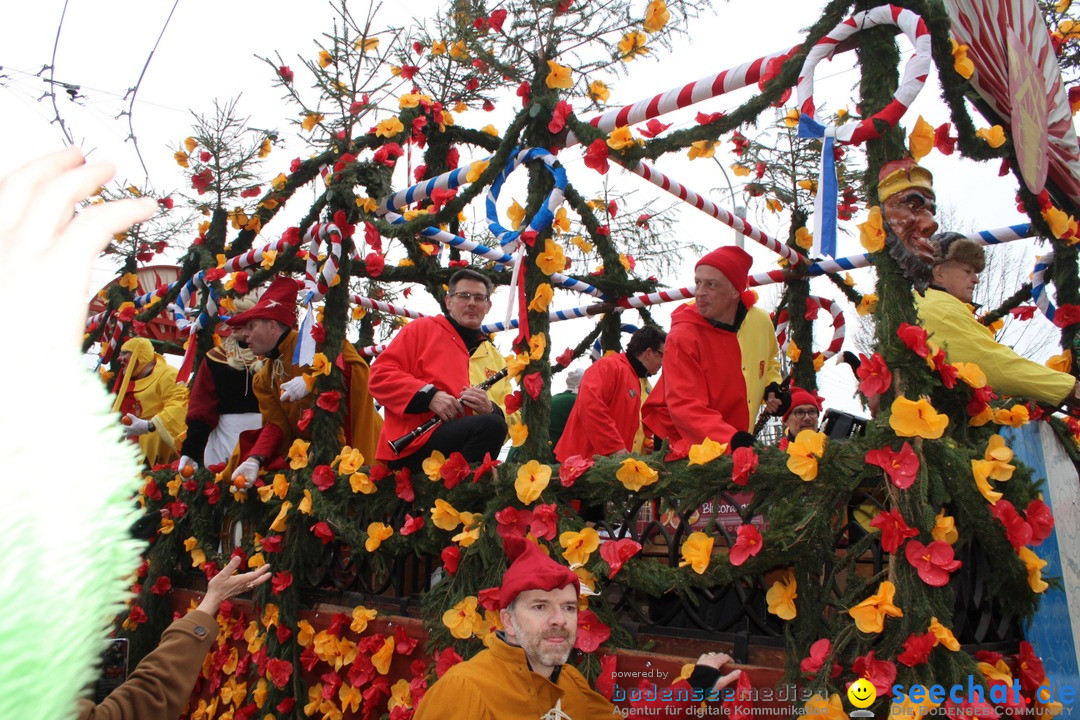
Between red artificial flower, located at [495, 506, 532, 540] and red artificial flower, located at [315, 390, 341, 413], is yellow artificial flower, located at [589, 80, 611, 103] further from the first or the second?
red artificial flower, located at [495, 506, 532, 540]

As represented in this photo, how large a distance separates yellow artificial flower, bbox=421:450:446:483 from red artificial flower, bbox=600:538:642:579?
102 cm

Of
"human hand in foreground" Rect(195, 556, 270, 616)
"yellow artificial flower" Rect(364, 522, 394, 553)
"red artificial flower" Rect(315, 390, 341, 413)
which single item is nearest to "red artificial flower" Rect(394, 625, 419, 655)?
"yellow artificial flower" Rect(364, 522, 394, 553)

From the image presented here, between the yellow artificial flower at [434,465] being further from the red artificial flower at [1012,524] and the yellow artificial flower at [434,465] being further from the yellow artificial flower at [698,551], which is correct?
the red artificial flower at [1012,524]

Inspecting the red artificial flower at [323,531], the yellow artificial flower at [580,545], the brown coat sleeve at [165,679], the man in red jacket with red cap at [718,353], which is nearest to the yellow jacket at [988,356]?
the man in red jacket with red cap at [718,353]

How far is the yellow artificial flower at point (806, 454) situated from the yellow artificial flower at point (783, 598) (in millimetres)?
379

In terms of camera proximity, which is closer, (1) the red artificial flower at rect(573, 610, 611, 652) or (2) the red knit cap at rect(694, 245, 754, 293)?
(1) the red artificial flower at rect(573, 610, 611, 652)

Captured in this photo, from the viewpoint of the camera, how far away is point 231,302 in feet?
22.5

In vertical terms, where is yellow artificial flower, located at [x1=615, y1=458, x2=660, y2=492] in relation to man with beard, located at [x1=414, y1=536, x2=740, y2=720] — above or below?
above

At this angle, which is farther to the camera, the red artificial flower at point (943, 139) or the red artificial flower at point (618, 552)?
the red artificial flower at point (618, 552)

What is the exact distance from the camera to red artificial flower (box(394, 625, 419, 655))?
4.23 m

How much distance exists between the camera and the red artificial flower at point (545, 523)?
3.68m

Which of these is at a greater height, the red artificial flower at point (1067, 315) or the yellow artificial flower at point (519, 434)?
the red artificial flower at point (1067, 315)

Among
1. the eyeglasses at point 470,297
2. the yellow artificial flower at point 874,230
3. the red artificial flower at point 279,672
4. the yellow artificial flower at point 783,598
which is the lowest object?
the red artificial flower at point 279,672

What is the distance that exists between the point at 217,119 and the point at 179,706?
8.59m
